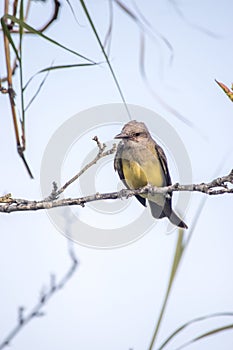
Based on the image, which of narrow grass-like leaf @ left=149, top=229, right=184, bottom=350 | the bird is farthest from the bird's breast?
narrow grass-like leaf @ left=149, top=229, right=184, bottom=350

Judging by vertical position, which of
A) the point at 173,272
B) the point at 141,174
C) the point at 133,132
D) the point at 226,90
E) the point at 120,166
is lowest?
the point at 173,272

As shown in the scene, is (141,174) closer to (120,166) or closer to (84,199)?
(120,166)

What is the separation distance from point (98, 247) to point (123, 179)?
7.29 feet

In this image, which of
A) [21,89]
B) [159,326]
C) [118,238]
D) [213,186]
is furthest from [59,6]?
[118,238]

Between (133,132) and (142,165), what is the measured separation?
0.37 m

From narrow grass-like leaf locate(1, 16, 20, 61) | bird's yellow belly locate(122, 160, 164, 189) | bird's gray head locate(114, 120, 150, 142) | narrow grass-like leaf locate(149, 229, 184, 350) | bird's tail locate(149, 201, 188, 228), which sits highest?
bird's gray head locate(114, 120, 150, 142)

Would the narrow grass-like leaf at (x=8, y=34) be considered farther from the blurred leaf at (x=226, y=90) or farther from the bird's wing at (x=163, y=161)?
the bird's wing at (x=163, y=161)

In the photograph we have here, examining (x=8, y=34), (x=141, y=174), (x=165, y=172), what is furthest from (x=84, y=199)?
(x=165, y=172)

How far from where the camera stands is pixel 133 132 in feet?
18.1

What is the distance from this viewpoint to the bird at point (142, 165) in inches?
205

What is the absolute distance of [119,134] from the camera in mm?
5414

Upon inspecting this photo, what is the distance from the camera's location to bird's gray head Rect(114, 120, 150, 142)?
17.9 feet

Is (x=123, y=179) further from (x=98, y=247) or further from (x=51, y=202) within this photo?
(x=51, y=202)

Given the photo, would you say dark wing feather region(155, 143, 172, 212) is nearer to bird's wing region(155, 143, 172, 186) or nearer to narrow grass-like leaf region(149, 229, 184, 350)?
bird's wing region(155, 143, 172, 186)
